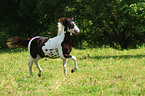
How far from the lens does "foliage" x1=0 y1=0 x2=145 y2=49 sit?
21.8 m

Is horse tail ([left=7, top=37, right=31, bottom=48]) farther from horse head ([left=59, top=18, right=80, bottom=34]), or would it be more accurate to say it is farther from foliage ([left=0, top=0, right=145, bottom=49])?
foliage ([left=0, top=0, right=145, bottom=49])

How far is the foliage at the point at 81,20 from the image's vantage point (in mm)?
21750

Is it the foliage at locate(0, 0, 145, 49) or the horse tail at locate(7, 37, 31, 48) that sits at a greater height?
the foliage at locate(0, 0, 145, 49)

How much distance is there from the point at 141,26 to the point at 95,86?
1454cm

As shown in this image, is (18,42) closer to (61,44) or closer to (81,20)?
(61,44)

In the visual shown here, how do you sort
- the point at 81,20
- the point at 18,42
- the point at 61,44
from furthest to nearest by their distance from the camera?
the point at 81,20 < the point at 18,42 < the point at 61,44

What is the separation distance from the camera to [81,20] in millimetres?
24562

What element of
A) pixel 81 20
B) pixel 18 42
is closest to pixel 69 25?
pixel 18 42

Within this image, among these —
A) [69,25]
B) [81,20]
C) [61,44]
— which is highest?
[81,20]

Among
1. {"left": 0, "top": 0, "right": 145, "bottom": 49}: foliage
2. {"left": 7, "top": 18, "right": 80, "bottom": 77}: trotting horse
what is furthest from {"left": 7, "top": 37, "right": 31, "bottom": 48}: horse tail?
{"left": 0, "top": 0, "right": 145, "bottom": 49}: foliage

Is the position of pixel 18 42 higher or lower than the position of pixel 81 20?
lower

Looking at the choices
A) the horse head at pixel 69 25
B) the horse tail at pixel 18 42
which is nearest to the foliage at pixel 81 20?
the horse tail at pixel 18 42

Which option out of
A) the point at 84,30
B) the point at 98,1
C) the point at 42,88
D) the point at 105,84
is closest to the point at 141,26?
the point at 98,1

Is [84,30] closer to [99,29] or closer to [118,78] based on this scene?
[99,29]
